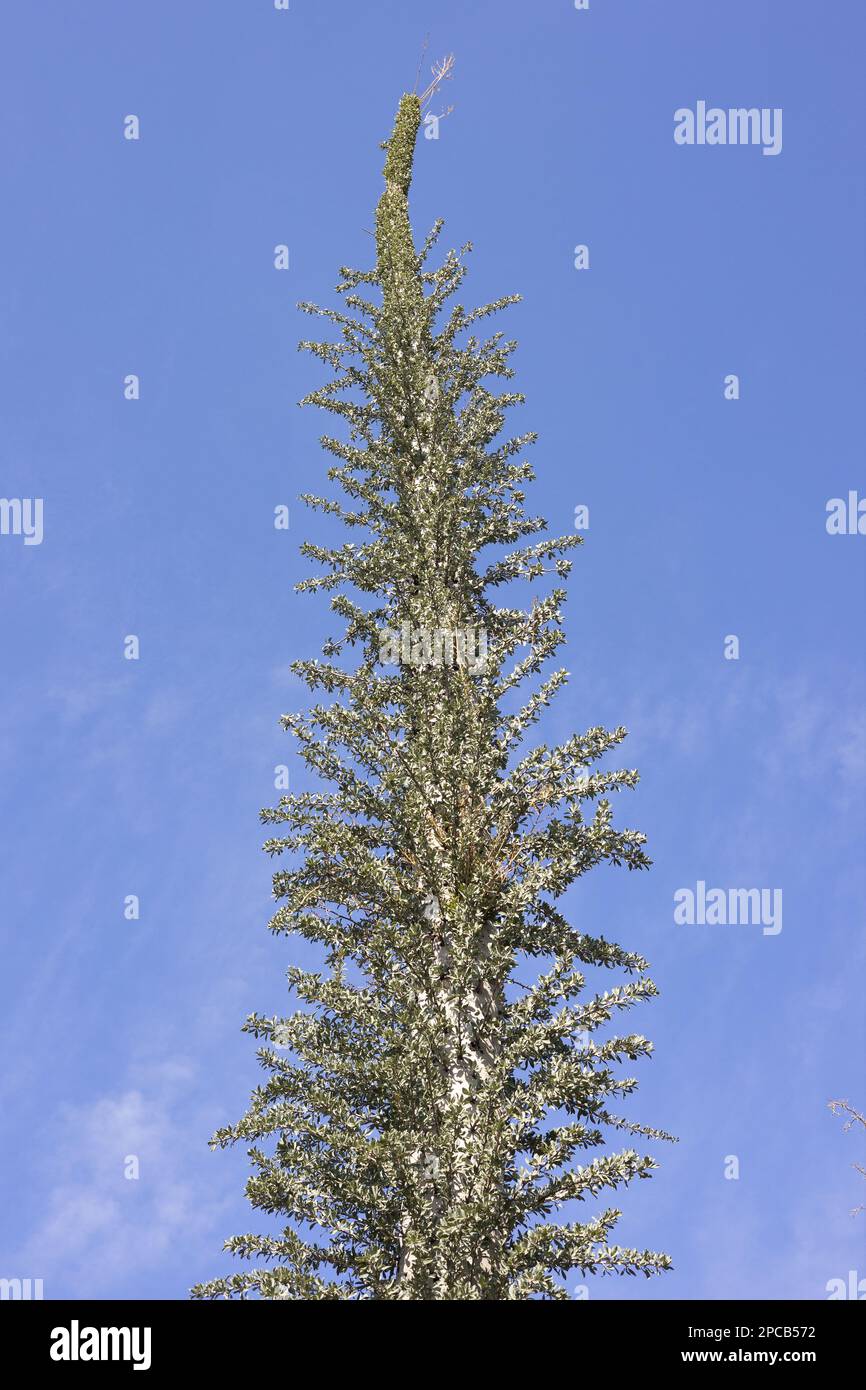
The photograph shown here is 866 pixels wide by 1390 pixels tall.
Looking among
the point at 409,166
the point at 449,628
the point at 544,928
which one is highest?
the point at 409,166

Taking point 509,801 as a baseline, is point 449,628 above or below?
above

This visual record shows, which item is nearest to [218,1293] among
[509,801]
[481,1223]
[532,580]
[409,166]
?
[481,1223]

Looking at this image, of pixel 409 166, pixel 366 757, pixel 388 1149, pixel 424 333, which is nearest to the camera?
pixel 388 1149

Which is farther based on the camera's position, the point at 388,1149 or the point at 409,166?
the point at 409,166

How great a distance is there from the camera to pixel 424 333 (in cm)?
1716

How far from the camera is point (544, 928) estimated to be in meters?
10.6

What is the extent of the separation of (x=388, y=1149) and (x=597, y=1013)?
215cm

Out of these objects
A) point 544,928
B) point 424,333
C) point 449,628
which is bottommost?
point 544,928

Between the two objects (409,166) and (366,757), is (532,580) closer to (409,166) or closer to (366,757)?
(366,757)

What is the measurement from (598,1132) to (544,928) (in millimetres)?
2150

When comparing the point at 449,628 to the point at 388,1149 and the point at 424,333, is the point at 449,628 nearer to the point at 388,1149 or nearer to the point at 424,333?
the point at 388,1149

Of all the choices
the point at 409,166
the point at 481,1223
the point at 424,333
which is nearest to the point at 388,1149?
the point at 481,1223
